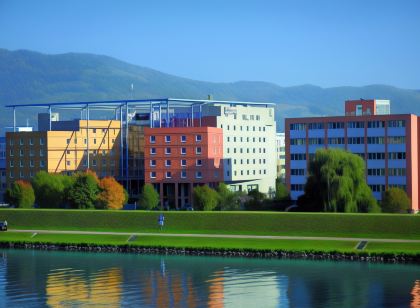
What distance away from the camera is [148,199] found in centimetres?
12669

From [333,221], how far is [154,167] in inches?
2234

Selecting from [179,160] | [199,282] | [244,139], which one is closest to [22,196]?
[179,160]

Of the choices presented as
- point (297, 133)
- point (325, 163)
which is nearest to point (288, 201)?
point (297, 133)

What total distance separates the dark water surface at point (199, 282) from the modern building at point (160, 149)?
5946 cm

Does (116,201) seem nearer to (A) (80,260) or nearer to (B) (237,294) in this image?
(A) (80,260)

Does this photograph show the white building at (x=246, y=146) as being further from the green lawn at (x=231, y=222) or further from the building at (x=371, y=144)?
the green lawn at (x=231, y=222)

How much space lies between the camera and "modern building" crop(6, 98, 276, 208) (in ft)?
444

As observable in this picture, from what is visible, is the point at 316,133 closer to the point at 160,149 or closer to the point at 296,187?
the point at 296,187

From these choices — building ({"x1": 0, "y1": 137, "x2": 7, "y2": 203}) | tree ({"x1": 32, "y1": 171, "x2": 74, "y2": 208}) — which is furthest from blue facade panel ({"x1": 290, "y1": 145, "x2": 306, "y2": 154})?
building ({"x1": 0, "y1": 137, "x2": 7, "y2": 203})

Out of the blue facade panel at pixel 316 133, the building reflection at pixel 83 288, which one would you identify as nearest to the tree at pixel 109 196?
the blue facade panel at pixel 316 133

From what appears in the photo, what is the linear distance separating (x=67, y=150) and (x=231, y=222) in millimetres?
62925

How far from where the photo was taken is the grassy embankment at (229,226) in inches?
3070

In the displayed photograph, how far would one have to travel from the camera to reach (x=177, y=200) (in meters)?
136

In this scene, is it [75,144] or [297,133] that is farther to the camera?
[75,144]
